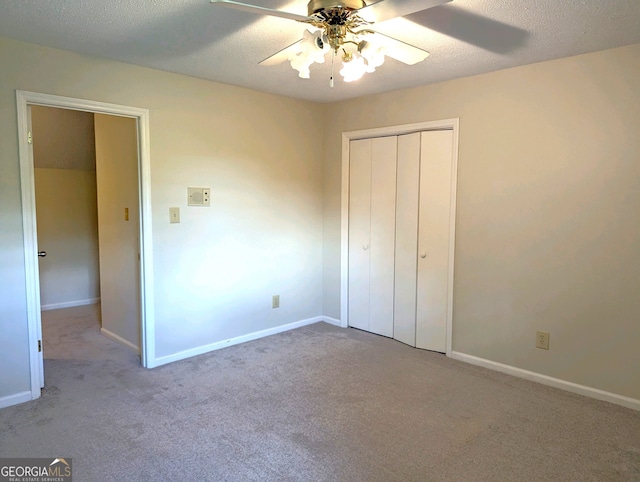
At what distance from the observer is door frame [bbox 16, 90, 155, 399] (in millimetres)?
2635

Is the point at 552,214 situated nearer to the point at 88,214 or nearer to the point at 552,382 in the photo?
the point at 552,382

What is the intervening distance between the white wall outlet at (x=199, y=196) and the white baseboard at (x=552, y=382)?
2414 millimetres

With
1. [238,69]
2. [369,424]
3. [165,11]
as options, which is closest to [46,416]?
[369,424]

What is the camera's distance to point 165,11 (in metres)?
2.11

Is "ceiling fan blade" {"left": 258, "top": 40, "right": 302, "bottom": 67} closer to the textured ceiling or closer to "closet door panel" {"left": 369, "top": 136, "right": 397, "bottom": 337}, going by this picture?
the textured ceiling

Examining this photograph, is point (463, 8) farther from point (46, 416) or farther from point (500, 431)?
point (46, 416)

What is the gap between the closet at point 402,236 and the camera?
354cm

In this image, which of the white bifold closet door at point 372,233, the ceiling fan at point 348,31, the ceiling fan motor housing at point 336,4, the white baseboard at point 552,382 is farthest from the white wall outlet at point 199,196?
the white baseboard at point 552,382

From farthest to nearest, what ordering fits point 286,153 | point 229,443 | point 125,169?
point 286,153 < point 125,169 < point 229,443

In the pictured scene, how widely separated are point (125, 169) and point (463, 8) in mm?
2859

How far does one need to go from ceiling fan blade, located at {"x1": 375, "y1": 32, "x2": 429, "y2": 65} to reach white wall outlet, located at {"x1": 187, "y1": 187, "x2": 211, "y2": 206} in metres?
1.98

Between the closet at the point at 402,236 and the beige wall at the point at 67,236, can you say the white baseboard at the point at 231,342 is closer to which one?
the closet at the point at 402,236

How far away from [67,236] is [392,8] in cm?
499

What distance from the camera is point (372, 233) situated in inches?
160
